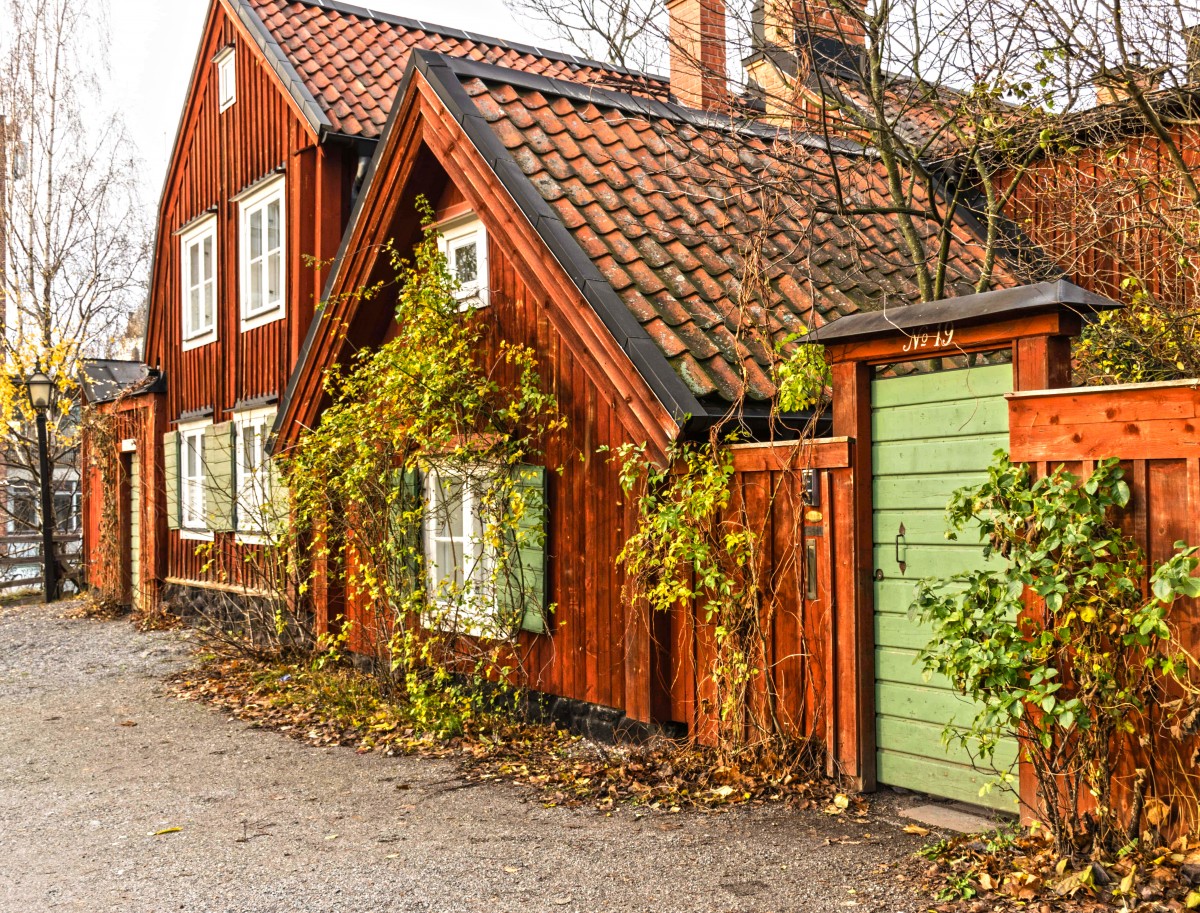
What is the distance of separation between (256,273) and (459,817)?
1036cm

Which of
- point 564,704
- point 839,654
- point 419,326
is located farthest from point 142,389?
point 839,654

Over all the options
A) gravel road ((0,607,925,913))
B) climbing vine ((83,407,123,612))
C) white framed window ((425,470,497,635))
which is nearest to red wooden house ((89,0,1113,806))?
white framed window ((425,470,497,635))

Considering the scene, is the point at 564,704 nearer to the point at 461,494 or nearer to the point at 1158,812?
the point at 461,494

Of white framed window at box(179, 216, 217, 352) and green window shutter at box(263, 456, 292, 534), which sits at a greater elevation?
white framed window at box(179, 216, 217, 352)

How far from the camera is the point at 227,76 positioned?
15.7m

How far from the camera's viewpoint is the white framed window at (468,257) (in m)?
9.31

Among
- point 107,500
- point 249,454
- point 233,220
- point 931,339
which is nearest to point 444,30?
point 233,220

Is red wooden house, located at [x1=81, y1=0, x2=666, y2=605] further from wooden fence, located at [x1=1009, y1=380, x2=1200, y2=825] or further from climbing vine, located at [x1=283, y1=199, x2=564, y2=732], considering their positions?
wooden fence, located at [x1=1009, y1=380, x2=1200, y2=825]

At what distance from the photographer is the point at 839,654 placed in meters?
6.19

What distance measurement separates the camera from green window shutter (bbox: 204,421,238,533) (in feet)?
49.0

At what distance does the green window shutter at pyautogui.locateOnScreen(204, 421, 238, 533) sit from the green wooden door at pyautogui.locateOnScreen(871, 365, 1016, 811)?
34.0 ft

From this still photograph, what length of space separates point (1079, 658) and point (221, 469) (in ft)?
41.5

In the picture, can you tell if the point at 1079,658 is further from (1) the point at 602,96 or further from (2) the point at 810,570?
(1) the point at 602,96

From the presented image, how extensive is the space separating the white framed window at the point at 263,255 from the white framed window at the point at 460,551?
538cm
